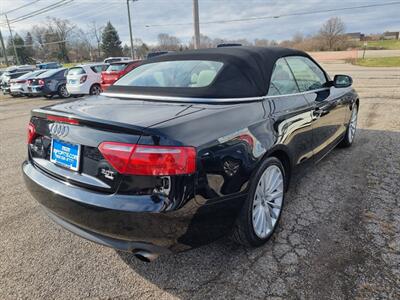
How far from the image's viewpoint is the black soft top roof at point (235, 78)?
8.40 feet

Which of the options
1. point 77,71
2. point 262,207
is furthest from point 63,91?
point 262,207

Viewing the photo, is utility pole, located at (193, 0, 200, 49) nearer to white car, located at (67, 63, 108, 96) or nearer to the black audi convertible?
white car, located at (67, 63, 108, 96)

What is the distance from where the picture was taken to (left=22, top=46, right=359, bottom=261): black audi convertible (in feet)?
6.10

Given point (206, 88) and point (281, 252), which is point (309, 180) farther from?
point (206, 88)

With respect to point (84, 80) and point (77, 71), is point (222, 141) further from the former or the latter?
point (77, 71)

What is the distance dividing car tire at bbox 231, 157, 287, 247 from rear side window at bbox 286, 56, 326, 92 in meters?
1.10

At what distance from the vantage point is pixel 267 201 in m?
2.69

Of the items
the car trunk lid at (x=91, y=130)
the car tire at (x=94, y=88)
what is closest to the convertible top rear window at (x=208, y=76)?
the car trunk lid at (x=91, y=130)

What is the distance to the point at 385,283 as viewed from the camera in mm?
2176

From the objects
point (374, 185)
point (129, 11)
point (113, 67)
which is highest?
point (129, 11)

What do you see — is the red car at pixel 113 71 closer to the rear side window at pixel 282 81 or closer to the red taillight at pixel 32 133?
the rear side window at pixel 282 81

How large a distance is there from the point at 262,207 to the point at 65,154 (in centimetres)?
155

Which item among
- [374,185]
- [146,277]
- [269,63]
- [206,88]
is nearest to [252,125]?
[206,88]

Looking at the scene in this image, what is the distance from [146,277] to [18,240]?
4.35 ft
